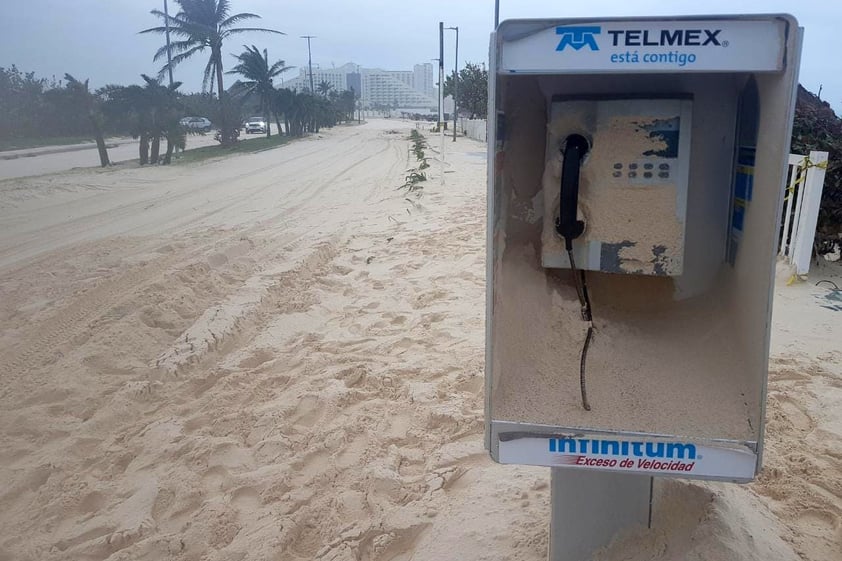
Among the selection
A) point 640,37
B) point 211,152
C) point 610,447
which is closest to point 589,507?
point 610,447

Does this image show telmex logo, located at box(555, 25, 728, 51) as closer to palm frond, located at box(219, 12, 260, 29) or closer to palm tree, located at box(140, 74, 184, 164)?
palm tree, located at box(140, 74, 184, 164)

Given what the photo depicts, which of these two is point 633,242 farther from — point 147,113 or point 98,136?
point 147,113

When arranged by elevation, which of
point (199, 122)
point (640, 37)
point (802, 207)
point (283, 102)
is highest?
point (283, 102)

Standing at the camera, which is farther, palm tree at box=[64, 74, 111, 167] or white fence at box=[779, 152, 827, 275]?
palm tree at box=[64, 74, 111, 167]

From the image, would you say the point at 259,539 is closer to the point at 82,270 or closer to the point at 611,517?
the point at 611,517

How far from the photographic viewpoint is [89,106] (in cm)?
1555

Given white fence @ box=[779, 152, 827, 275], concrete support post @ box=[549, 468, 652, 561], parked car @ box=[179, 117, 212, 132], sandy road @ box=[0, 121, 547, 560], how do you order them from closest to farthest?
concrete support post @ box=[549, 468, 652, 561] → sandy road @ box=[0, 121, 547, 560] → white fence @ box=[779, 152, 827, 275] → parked car @ box=[179, 117, 212, 132]

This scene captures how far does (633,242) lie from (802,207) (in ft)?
13.4

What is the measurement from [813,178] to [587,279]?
12.9 feet

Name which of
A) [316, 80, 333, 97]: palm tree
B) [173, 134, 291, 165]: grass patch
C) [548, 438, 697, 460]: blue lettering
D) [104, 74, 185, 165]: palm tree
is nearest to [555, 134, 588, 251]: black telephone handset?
[548, 438, 697, 460]: blue lettering

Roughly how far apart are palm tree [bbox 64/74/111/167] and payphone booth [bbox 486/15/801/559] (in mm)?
15807

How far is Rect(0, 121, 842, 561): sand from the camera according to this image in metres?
2.49

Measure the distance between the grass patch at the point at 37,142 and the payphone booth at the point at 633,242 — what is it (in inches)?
560

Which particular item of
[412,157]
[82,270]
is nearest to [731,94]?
[82,270]
